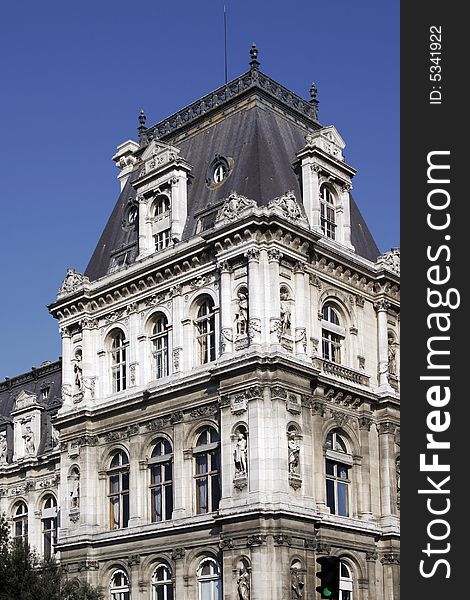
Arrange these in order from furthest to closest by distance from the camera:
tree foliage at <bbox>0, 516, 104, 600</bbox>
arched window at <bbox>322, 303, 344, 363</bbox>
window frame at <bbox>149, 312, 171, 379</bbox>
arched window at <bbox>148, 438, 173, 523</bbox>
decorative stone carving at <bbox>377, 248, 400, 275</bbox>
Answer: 1. decorative stone carving at <bbox>377, 248, 400, 275</bbox>
2. window frame at <bbox>149, 312, 171, 379</bbox>
3. arched window at <bbox>322, 303, 344, 363</bbox>
4. arched window at <bbox>148, 438, 173, 523</bbox>
5. tree foliage at <bbox>0, 516, 104, 600</bbox>

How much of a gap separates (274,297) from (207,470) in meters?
7.68

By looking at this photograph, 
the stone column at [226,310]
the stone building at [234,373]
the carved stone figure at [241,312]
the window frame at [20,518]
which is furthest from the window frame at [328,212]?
the window frame at [20,518]

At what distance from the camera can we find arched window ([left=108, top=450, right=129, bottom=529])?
160 ft

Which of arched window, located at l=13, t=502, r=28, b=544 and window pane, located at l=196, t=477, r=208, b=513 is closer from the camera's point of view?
window pane, located at l=196, t=477, r=208, b=513

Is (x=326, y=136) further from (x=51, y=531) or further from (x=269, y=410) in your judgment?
(x=51, y=531)

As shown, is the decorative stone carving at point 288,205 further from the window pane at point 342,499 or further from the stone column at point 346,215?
the window pane at point 342,499

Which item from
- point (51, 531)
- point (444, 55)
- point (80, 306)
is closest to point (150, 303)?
point (80, 306)

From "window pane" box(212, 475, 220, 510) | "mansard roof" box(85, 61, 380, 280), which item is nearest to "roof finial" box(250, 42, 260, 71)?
"mansard roof" box(85, 61, 380, 280)

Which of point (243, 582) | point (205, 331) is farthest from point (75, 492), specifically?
point (243, 582)

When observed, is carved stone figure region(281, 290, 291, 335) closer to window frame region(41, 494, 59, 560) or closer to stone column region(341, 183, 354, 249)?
stone column region(341, 183, 354, 249)

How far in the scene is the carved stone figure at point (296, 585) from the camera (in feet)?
137

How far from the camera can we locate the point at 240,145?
166ft

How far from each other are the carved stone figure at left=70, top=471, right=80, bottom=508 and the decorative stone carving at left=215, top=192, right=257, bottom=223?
46.1 feet

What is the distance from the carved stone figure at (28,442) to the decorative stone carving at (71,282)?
12.3m
